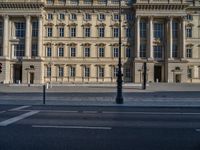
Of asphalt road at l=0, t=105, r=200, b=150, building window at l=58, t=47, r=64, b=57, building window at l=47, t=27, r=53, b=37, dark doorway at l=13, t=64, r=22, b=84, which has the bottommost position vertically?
A: asphalt road at l=0, t=105, r=200, b=150

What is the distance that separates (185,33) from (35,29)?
35696 mm

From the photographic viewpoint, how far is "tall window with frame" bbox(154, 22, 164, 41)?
70.2m

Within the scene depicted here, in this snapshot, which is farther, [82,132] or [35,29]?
[35,29]

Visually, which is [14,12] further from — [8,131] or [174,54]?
[8,131]

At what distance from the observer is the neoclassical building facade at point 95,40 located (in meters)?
68.8

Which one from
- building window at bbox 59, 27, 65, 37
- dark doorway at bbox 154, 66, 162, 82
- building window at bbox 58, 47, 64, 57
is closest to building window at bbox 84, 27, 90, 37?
building window at bbox 59, 27, 65, 37

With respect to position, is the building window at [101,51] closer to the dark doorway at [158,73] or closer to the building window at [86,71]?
the building window at [86,71]

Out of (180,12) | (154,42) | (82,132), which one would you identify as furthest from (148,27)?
(82,132)

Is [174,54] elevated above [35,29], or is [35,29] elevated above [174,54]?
[35,29]

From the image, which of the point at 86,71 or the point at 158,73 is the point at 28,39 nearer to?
the point at 86,71

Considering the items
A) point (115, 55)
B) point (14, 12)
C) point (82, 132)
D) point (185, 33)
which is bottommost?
point (82, 132)

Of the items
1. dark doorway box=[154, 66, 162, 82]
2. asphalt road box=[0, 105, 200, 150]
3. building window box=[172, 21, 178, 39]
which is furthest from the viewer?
dark doorway box=[154, 66, 162, 82]

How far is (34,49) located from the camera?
7012 cm

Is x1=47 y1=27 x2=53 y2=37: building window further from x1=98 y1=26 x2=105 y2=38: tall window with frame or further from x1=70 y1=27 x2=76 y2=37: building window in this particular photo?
x1=98 y1=26 x2=105 y2=38: tall window with frame
